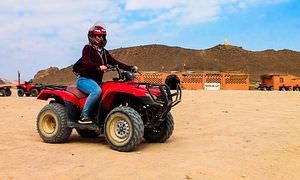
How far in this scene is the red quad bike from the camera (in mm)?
6516

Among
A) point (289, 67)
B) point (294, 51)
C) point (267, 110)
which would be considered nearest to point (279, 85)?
point (267, 110)

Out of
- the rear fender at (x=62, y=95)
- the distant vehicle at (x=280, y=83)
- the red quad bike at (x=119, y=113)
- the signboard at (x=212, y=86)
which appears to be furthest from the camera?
the distant vehicle at (x=280, y=83)

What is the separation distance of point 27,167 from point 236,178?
2499mm

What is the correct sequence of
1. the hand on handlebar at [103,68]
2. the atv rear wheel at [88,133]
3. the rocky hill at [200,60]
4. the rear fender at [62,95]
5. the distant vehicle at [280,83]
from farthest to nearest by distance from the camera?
1. the rocky hill at [200,60]
2. the distant vehicle at [280,83]
3. the atv rear wheel at [88,133]
4. the rear fender at [62,95]
5. the hand on handlebar at [103,68]

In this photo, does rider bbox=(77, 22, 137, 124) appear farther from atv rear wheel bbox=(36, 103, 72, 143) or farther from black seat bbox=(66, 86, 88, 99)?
atv rear wheel bbox=(36, 103, 72, 143)

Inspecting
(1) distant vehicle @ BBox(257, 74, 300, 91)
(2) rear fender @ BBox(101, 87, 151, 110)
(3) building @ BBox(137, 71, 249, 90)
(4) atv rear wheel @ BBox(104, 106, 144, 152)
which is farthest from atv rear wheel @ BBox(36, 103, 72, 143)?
(1) distant vehicle @ BBox(257, 74, 300, 91)

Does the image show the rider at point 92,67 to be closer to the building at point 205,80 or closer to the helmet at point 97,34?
the helmet at point 97,34

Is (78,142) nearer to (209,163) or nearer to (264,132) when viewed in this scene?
(209,163)

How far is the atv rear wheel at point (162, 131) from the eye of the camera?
7430 millimetres

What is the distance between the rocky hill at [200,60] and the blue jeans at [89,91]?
230ft

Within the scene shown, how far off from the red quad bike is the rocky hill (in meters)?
69.7

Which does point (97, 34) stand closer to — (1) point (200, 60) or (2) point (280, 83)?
(2) point (280, 83)

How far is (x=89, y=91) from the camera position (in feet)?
23.5

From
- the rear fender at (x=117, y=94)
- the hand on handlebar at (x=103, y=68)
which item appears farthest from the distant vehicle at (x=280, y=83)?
the hand on handlebar at (x=103, y=68)
